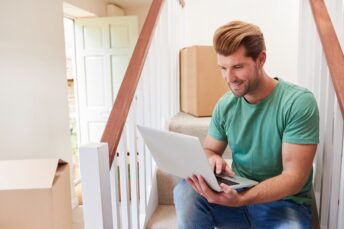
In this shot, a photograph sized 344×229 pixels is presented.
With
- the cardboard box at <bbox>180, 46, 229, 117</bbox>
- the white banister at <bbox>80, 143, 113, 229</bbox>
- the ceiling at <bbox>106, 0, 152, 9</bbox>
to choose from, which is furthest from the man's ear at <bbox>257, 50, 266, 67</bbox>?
the ceiling at <bbox>106, 0, 152, 9</bbox>

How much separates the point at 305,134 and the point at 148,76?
2.78ft

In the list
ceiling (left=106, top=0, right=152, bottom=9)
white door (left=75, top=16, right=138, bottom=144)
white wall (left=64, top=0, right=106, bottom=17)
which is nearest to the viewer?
white wall (left=64, top=0, right=106, bottom=17)

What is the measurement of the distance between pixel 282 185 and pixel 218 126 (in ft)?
1.26

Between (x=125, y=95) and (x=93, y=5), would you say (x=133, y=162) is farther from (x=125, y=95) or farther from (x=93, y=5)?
(x=93, y=5)

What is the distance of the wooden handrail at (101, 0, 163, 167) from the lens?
1049 mm

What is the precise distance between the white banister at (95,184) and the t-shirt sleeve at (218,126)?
A: 1.69 feet

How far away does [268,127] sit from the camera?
114 centimetres

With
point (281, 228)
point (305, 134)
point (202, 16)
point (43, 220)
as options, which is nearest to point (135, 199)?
point (43, 220)

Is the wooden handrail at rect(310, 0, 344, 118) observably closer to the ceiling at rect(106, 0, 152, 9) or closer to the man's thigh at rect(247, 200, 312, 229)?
the man's thigh at rect(247, 200, 312, 229)

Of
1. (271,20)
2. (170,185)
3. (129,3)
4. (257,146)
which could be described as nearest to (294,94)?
(257,146)

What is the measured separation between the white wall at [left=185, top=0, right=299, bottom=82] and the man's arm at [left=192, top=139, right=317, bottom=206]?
2041 mm

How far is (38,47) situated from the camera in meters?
2.64

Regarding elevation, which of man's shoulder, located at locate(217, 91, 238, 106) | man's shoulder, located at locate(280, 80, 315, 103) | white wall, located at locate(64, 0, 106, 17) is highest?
white wall, located at locate(64, 0, 106, 17)

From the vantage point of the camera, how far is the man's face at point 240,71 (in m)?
1.10
